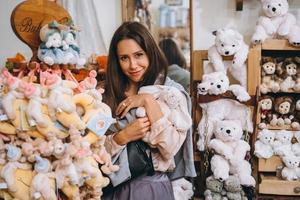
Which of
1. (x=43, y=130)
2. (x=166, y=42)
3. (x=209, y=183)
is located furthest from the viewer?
(x=166, y=42)

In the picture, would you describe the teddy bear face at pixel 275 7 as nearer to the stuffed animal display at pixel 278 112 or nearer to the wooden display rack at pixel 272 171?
the wooden display rack at pixel 272 171

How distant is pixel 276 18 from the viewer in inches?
68.7

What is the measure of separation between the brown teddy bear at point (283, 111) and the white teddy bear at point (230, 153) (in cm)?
21

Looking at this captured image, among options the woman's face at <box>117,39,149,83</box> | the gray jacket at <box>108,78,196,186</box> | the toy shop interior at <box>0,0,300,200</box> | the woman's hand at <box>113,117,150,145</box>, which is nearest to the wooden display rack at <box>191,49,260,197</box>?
the toy shop interior at <box>0,0,300,200</box>

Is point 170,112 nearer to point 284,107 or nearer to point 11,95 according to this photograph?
point 11,95

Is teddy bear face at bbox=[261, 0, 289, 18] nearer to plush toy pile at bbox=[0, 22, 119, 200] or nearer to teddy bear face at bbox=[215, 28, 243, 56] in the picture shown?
teddy bear face at bbox=[215, 28, 243, 56]

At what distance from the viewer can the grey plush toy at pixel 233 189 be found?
5.24 feet

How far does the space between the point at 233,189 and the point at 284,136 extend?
1.18 feet

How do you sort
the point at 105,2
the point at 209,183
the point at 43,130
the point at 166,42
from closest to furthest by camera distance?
the point at 43,130 < the point at 209,183 < the point at 166,42 < the point at 105,2

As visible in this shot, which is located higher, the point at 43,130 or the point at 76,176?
the point at 43,130

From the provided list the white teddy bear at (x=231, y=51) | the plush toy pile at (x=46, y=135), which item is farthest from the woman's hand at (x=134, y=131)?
the white teddy bear at (x=231, y=51)

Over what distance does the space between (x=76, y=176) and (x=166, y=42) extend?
3.86 feet

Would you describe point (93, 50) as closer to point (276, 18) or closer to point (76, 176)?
point (276, 18)

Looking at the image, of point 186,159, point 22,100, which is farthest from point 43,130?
point 186,159
